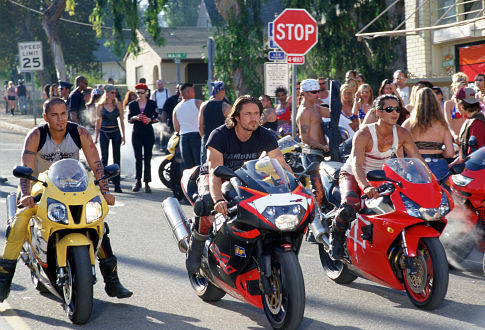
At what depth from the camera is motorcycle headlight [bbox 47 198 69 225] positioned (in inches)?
209

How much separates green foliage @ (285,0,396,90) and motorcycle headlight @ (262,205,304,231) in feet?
61.6

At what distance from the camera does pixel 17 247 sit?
5.80 m

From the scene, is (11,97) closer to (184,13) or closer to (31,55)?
(31,55)

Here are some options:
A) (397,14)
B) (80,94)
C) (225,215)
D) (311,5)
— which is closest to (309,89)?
(225,215)

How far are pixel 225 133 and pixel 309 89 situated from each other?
4185 mm

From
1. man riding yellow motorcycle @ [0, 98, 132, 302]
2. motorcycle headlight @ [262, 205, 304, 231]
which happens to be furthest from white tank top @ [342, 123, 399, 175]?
A: man riding yellow motorcycle @ [0, 98, 132, 302]

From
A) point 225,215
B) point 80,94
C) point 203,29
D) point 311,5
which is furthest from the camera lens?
point 203,29

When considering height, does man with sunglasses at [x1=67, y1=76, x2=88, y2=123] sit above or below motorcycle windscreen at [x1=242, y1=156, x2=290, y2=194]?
above

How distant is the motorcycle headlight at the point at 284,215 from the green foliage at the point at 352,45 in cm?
1878

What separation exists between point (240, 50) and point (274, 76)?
7632 millimetres

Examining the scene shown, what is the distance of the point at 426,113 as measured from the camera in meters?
7.71

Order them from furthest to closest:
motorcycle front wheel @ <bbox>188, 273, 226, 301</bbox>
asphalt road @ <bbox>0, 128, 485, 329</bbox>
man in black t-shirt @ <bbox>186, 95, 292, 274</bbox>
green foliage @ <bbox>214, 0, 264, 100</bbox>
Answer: green foliage @ <bbox>214, 0, 264, 100</bbox>
motorcycle front wheel @ <bbox>188, 273, 226, 301</bbox>
man in black t-shirt @ <bbox>186, 95, 292, 274</bbox>
asphalt road @ <bbox>0, 128, 485, 329</bbox>

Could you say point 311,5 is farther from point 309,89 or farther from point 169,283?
point 169,283

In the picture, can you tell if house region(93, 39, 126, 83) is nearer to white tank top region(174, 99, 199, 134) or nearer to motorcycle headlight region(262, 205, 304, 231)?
white tank top region(174, 99, 199, 134)
